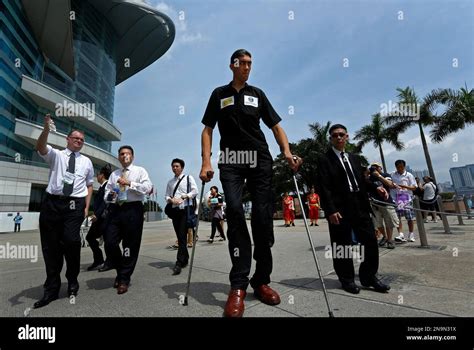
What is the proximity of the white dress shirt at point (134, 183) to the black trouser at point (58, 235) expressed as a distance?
55 centimetres

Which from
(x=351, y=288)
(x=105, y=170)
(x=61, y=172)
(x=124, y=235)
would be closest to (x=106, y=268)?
(x=124, y=235)

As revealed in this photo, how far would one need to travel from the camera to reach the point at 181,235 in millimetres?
4367

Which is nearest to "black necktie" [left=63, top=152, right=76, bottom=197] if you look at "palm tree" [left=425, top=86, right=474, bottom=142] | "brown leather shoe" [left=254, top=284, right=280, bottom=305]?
"brown leather shoe" [left=254, top=284, right=280, bottom=305]

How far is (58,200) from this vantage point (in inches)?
116

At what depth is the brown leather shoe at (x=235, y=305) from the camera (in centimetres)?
204

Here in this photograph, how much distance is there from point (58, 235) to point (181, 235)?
1.82 m

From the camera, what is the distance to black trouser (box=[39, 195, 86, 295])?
288 centimetres

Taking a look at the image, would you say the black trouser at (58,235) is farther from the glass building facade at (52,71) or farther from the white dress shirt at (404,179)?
the glass building facade at (52,71)

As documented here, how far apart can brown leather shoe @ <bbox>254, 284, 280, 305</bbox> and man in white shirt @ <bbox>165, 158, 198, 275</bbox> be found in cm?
181

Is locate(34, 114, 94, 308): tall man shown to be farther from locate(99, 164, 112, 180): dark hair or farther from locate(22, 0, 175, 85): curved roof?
locate(22, 0, 175, 85): curved roof

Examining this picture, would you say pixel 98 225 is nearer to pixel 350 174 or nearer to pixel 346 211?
pixel 346 211

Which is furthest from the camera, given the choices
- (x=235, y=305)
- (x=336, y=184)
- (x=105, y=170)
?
(x=105, y=170)
